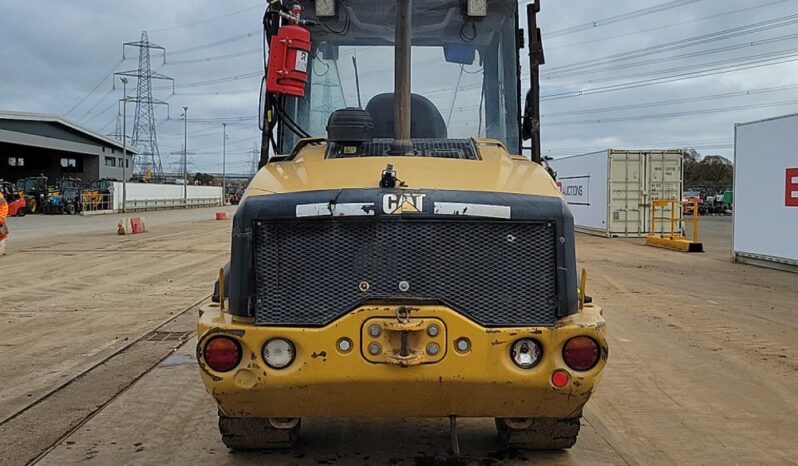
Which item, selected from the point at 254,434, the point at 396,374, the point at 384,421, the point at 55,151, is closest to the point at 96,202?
the point at 55,151

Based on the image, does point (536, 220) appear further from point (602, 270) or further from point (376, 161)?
point (602, 270)

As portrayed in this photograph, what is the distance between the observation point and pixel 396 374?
3.38 meters

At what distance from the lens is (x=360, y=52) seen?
17.1 ft

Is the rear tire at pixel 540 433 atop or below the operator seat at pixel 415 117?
below

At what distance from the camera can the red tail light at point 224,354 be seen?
3.46 m

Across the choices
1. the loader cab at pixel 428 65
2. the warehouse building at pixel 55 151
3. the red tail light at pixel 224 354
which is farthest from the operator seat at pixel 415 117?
the warehouse building at pixel 55 151

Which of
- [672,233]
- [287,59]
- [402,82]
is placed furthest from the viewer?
[672,233]

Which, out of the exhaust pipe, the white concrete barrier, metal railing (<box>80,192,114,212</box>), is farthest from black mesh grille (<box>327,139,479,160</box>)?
the white concrete barrier

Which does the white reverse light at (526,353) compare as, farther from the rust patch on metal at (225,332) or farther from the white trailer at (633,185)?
the white trailer at (633,185)

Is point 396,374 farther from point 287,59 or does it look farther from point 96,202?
point 96,202

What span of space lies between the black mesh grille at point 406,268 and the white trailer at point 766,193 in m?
13.6

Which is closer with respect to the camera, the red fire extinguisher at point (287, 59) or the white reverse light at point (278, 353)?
the white reverse light at point (278, 353)

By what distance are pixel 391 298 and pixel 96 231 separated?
93.3 ft

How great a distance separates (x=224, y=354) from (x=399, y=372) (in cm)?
81
